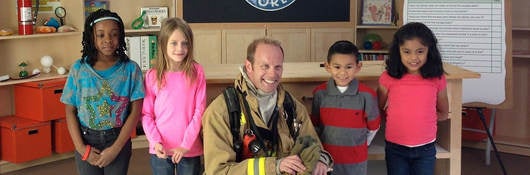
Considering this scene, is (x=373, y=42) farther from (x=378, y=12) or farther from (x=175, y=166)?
(x=175, y=166)

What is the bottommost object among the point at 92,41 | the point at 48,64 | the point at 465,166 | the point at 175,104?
the point at 465,166

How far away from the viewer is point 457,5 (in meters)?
4.51

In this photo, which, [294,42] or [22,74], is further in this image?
[294,42]

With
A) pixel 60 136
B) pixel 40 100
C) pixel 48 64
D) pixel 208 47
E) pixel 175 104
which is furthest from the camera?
pixel 208 47

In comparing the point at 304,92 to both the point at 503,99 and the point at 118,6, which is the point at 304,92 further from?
the point at 118,6

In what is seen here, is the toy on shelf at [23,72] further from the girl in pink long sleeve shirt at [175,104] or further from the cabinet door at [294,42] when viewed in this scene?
the girl in pink long sleeve shirt at [175,104]

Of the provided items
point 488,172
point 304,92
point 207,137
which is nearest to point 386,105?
point 304,92

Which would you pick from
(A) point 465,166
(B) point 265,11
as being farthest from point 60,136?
(A) point 465,166

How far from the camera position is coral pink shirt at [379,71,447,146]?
9.93 ft

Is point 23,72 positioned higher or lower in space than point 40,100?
higher

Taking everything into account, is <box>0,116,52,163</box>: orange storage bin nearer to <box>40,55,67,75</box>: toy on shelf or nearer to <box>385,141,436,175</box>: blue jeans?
<box>40,55,67,75</box>: toy on shelf

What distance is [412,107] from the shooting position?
303 centimetres

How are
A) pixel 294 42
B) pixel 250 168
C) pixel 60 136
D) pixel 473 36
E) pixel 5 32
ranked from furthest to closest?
pixel 294 42 → pixel 60 136 → pixel 5 32 → pixel 473 36 → pixel 250 168

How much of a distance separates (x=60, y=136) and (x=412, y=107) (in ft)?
9.82
